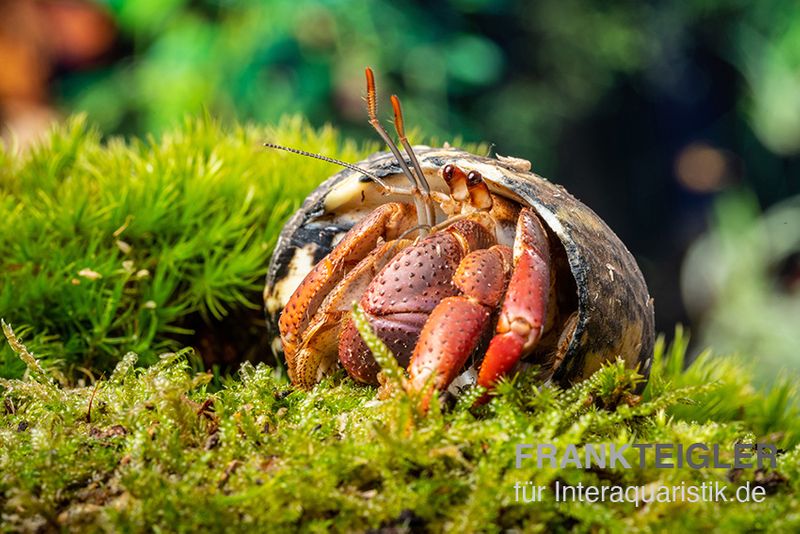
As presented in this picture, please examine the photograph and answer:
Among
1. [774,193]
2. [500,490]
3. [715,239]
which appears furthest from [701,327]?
[500,490]

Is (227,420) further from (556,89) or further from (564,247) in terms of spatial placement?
(556,89)

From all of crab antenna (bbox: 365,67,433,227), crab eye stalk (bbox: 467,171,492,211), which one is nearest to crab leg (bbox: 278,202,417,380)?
crab antenna (bbox: 365,67,433,227)

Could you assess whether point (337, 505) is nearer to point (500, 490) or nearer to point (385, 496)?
point (385, 496)

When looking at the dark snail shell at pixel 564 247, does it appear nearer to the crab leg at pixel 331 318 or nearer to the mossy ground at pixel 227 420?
the mossy ground at pixel 227 420

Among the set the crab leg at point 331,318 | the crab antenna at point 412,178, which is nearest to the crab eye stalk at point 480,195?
the crab antenna at point 412,178

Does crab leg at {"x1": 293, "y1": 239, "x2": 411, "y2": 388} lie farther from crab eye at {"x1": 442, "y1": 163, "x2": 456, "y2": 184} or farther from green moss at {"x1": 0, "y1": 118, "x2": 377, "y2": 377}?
green moss at {"x1": 0, "y1": 118, "x2": 377, "y2": 377}

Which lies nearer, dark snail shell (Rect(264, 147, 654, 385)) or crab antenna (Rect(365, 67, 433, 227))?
dark snail shell (Rect(264, 147, 654, 385))
